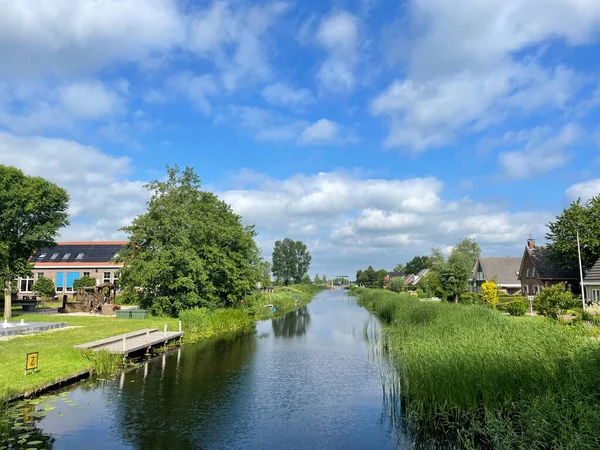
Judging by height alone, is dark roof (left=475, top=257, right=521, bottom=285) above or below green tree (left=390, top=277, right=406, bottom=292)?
above

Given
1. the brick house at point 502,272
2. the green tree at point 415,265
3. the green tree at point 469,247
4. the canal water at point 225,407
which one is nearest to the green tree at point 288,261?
the green tree at point 415,265

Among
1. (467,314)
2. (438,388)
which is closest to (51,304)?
(467,314)

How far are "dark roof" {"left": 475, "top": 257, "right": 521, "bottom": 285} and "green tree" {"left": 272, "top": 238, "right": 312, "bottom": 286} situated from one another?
269 feet

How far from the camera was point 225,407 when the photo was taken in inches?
502

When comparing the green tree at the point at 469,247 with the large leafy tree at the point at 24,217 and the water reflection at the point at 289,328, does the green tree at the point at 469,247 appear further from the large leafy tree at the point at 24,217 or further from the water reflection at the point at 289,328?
the large leafy tree at the point at 24,217

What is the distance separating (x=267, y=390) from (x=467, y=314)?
9.16 m

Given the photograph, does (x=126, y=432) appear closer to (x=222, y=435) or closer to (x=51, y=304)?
(x=222, y=435)

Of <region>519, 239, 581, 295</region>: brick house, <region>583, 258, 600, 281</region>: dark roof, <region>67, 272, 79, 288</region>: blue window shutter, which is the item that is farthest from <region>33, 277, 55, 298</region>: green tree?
<region>583, 258, 600, 281</region>: dark roof

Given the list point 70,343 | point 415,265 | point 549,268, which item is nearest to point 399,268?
point 415,265

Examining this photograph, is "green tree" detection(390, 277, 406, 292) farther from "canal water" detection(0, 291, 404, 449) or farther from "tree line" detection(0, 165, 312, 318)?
"canal water" detection(0, 291, 404, 449)

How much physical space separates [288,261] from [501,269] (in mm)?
84655

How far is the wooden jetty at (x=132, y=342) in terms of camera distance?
18125 millimetres

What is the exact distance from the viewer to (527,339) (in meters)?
11.5

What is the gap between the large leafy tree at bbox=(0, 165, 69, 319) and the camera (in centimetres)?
2645
